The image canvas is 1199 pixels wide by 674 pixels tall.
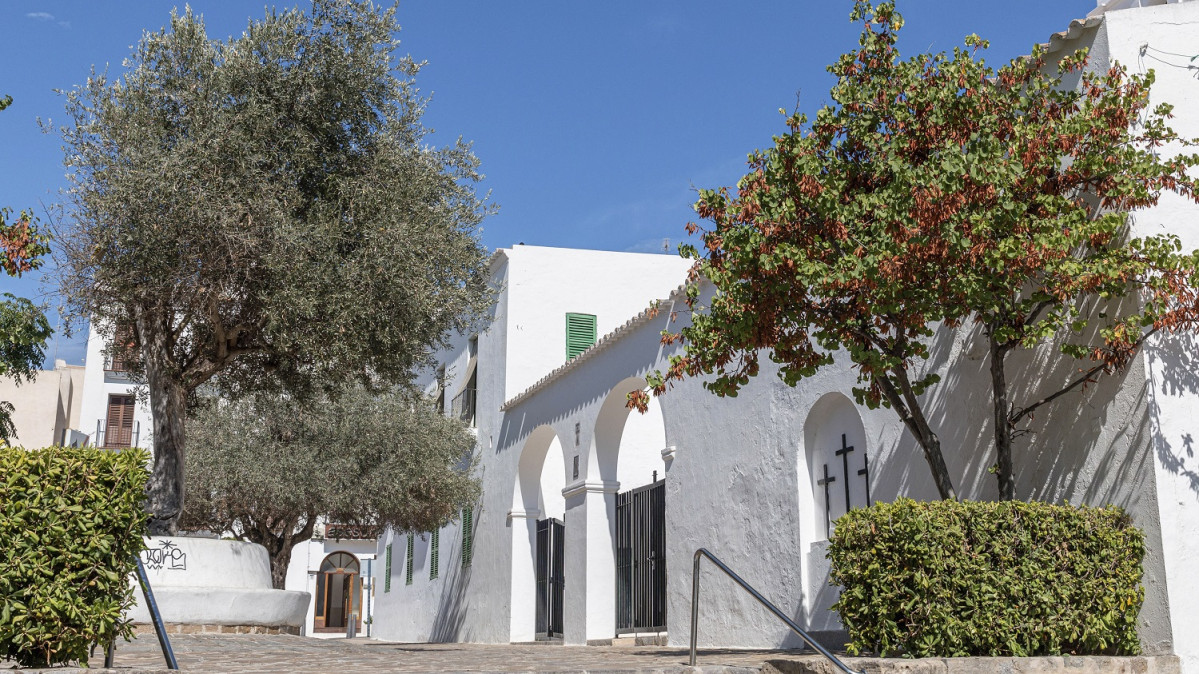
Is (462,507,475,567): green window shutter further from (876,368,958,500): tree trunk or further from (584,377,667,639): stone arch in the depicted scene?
(876,368,958,500): tree trunk

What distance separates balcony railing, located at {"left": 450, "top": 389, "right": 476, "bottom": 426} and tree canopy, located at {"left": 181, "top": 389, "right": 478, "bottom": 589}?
3.52 m

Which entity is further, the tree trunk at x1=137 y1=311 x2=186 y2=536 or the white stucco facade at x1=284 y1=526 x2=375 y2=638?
the white stucco facade at x1=284 y1=526 x2=375 y2=638

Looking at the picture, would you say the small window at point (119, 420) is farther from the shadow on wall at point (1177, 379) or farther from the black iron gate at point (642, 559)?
the shadow on wall at point (1177, 379)

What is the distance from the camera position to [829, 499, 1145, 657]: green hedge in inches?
250

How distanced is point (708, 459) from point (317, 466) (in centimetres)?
851

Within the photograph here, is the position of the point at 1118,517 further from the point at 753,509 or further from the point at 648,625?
the point at 648,625

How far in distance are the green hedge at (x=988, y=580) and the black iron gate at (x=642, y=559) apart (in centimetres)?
777

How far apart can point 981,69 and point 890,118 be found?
67cm

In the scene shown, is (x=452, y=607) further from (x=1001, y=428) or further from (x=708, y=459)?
(x=1001, y=428)

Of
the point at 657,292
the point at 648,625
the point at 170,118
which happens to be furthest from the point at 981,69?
the point at 657,292

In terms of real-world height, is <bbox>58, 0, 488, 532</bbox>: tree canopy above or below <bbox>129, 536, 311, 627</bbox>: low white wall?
above

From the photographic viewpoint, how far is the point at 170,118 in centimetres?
1025

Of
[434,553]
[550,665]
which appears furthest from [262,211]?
[434,553]

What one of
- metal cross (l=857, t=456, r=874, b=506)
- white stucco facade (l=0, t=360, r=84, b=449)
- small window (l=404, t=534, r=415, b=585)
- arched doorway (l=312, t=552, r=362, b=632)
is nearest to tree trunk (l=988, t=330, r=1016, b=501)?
metal cross (l=857, t=456, r=874, b=506)
